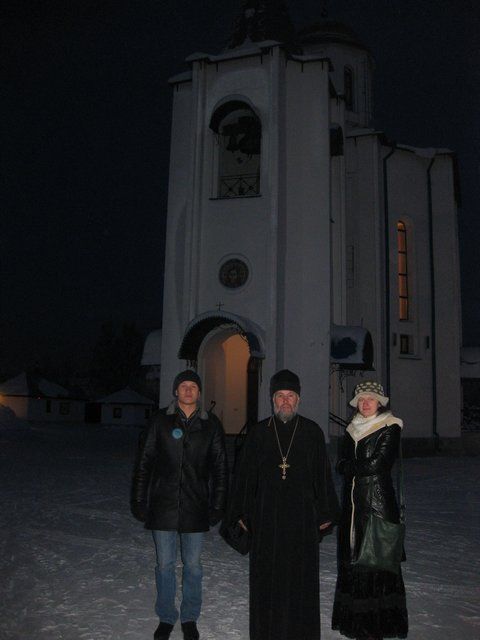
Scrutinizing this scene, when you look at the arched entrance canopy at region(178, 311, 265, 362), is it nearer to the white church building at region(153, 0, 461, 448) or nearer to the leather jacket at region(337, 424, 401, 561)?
the white church building at region(153, 0, 461, 448)

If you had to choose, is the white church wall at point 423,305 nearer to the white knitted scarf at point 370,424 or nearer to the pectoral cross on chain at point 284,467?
the white knitted scarf at point 370,424

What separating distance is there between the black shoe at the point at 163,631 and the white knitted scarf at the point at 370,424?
1.95m

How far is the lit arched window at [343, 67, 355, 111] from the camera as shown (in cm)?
2445

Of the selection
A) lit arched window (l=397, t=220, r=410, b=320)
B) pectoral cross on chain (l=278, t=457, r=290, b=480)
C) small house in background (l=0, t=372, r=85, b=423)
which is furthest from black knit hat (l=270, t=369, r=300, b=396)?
small house in background (l=0, t=372, r=85, b=423)

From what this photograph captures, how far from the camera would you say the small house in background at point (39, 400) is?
49062mm

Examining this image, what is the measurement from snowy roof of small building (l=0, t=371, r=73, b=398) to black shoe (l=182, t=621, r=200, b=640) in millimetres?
48166

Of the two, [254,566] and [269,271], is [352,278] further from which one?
[254,566]

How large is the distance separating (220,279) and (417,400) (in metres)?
8.98

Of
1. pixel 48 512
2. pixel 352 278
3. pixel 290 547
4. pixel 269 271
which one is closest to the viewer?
pixel 290 547

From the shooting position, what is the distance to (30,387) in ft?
164

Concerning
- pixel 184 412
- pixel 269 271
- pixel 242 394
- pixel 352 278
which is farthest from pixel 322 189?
pixel 184 412

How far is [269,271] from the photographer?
16.0 metres

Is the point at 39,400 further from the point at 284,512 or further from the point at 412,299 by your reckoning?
the point at 284,512

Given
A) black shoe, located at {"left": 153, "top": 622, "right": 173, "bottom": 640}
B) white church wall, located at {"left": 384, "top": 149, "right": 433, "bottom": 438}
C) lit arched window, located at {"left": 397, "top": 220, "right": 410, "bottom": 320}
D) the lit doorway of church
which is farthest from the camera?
lit arched window, located at {"left": 397, "top": 220, "right": 410, "bottom": 320}
